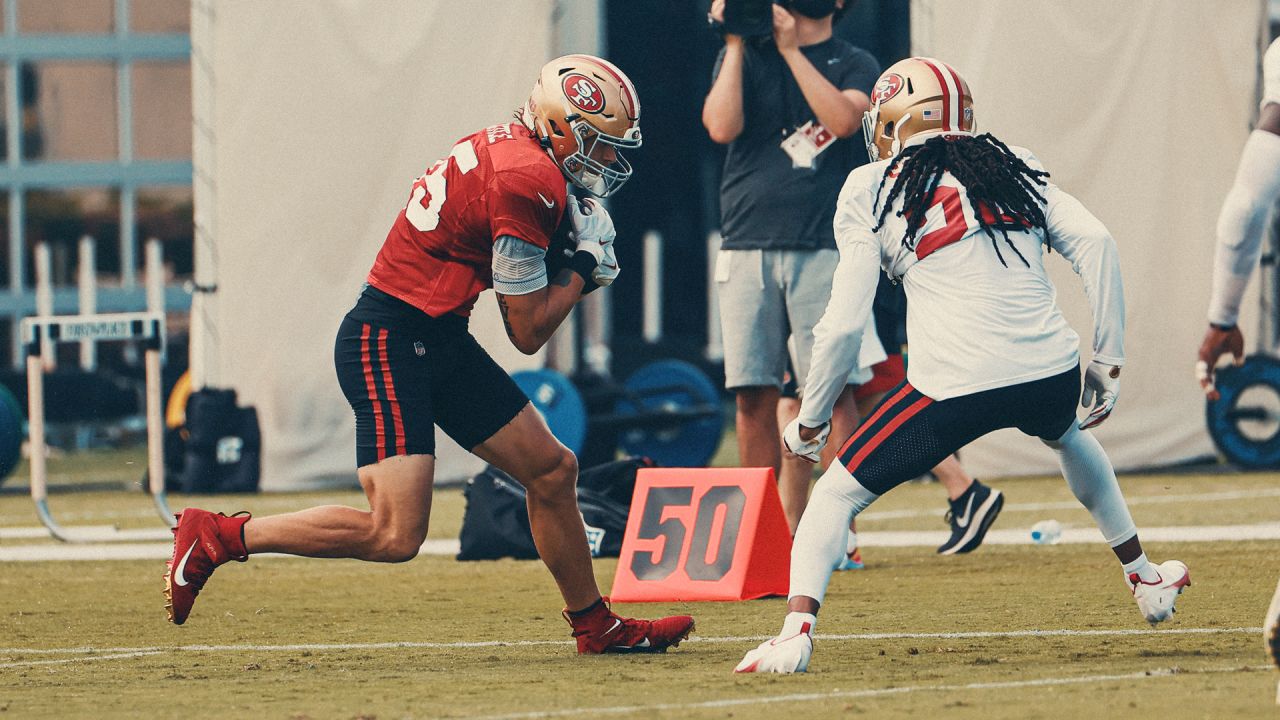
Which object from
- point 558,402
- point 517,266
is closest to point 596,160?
point 517,266

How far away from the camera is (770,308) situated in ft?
24.6

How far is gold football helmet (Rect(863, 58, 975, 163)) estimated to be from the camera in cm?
514

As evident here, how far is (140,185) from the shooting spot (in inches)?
773

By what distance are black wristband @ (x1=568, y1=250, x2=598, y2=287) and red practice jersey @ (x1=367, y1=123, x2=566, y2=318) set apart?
0.13 metres

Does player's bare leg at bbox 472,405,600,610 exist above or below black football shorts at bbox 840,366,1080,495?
below

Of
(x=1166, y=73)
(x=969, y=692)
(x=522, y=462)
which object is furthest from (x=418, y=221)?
(x=1166, y=73)

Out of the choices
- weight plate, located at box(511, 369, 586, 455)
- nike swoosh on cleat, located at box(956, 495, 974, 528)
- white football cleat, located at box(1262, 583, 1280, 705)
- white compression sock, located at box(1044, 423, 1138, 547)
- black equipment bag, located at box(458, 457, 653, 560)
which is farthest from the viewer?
weight plate, located at box(511, 369, 586, 455)

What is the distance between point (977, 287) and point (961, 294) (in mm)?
45

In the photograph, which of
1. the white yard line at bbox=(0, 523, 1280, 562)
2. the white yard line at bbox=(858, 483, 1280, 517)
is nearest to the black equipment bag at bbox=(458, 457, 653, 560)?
the white yard line at bbox=(0, 523, 1280, 562)

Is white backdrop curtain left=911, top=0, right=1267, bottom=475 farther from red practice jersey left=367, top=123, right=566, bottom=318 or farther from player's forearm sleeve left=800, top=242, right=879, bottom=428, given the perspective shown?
player's forearm sleeve left=800, top=242, right=879, bottom=428

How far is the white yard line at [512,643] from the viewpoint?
5328 mm

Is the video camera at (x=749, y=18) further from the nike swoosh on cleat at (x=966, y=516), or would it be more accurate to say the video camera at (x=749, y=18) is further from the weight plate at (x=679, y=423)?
the weight plate at (x=679, y=423)

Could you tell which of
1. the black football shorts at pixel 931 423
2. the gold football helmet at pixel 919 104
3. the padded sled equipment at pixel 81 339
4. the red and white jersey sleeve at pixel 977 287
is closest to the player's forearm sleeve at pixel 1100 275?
the red and white jersey sleeve at pixel 977 287

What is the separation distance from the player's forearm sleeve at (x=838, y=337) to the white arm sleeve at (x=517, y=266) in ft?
2.56
